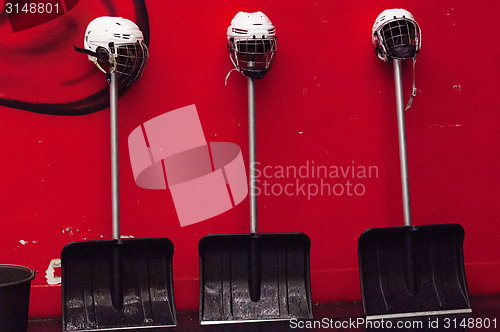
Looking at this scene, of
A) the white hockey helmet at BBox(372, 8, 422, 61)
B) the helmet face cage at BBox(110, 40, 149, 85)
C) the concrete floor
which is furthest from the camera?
the white hockey helmet at BBox(372, 8, 422, 61)

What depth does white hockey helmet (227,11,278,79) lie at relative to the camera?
6.98 feet

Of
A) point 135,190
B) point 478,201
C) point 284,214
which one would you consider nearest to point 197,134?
point 135,190

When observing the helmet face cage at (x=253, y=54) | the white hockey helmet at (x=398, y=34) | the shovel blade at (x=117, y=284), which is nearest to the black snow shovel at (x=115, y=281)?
the shovel blade at (x=117, y=284)

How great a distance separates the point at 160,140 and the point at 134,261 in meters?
0.64

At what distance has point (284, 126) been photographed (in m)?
2.41

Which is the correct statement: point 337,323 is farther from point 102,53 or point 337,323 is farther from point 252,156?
point 102,53

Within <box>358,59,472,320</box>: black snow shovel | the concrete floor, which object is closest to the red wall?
the concrete floor

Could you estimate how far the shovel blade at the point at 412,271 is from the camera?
2.14m

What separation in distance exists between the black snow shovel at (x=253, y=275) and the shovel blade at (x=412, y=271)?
1.00 feet

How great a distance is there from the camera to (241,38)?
7.01 ft

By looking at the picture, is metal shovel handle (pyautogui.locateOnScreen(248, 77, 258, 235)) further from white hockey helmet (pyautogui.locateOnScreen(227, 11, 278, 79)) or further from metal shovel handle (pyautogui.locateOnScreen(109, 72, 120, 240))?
metal shovel handle (pyautogui.locateOnScreen(109, 72, 120, 240))

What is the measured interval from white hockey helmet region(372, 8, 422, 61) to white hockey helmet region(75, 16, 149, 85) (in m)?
1.22

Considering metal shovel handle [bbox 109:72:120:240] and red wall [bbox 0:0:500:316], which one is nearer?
metal shovel handle [bbox 109:72:120:240]

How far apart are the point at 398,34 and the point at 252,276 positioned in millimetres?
1441
